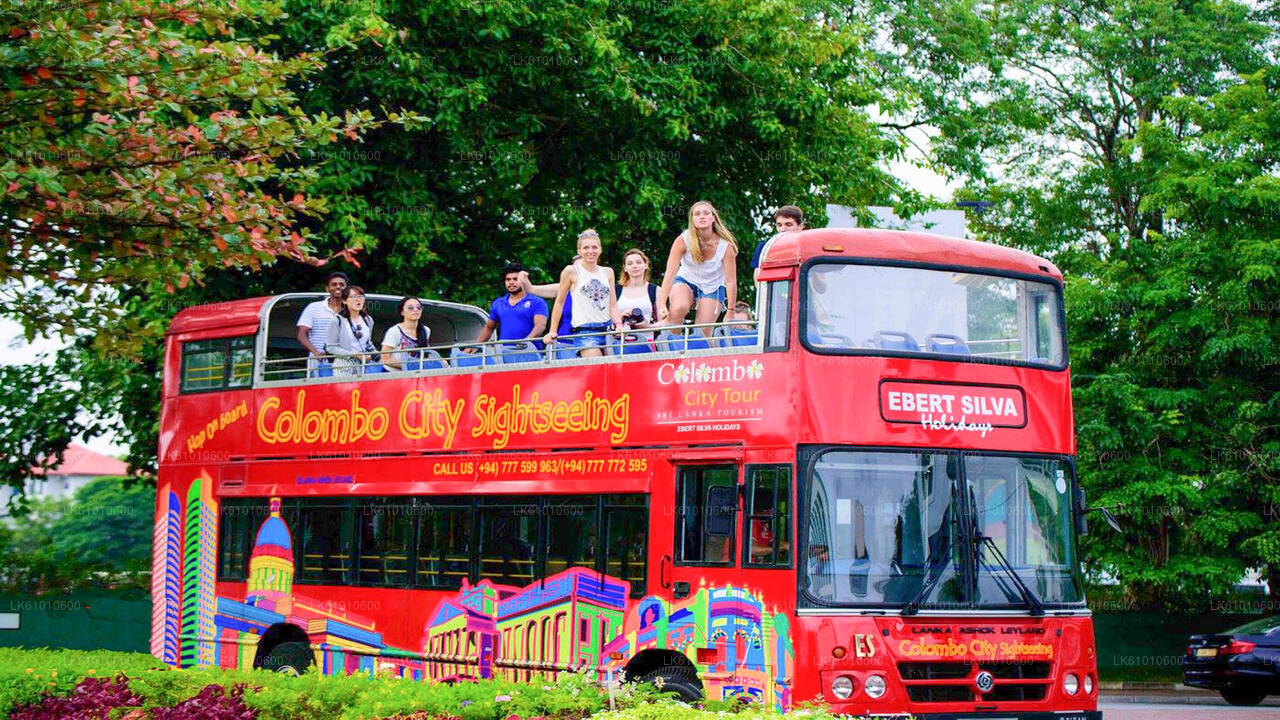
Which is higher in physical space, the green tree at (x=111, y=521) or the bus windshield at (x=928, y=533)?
the green tree at (x=111, y=521)

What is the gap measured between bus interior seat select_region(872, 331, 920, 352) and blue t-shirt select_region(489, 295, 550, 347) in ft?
14.6

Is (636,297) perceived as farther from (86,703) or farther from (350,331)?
(86,703)

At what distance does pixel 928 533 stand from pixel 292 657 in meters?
7.52

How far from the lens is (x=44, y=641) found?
2723cm

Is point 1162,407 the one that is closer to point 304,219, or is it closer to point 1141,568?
point 1141,568

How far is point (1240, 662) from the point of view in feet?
73.2

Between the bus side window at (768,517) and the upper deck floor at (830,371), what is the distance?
0.84ft

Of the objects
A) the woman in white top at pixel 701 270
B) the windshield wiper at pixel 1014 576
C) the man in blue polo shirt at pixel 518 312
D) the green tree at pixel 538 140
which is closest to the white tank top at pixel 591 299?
the woman in white top at pixel 701 270

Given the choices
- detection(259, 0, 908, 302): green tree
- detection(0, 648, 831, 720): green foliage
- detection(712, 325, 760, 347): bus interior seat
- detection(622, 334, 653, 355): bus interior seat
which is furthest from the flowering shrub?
detection(259, 0, 908, 302): green tree

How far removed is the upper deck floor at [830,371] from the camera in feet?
39.4

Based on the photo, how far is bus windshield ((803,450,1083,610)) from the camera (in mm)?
11664

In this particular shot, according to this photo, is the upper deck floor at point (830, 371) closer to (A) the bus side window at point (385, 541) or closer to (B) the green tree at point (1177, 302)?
(A) the bus side window at point (385, 541)

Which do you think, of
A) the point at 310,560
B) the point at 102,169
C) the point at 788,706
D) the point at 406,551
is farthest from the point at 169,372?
the point at 788,706

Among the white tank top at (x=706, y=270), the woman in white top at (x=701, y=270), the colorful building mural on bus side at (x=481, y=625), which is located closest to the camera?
the colorful building mural on bus side at (x=481, y=625)
